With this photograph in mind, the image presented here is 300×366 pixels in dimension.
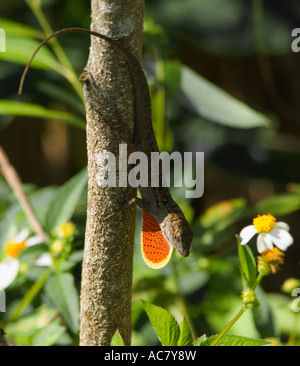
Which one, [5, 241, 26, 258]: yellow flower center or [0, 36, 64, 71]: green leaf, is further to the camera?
[0, 36, 64, 71]: green leaf

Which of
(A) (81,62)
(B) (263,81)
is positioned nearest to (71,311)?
(A) (81,62)

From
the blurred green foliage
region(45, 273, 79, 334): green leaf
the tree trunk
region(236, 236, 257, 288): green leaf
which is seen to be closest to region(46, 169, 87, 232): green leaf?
the blurred green foliage

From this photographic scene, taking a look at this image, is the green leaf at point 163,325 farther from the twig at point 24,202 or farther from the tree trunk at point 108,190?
the twig at point 24,202

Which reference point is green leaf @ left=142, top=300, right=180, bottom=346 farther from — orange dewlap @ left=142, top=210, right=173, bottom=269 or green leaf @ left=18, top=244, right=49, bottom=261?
green leaf @ left=18, top=244, right=49, bottom=261

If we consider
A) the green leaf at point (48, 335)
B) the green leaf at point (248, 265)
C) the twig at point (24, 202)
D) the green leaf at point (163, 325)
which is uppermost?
the twig at point (24, 202)

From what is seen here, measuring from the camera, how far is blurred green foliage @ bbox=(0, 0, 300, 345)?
1.11 meters

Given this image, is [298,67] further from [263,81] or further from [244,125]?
[244,125]

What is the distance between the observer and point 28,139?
3.07m

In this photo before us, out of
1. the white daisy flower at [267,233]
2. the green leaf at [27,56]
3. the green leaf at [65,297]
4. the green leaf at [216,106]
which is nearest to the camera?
the white daisy flower at [267,233]

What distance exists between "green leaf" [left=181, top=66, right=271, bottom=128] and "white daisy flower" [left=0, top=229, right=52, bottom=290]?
0.70 m

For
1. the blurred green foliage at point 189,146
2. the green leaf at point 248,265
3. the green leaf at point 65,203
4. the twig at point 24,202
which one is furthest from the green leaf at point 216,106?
the green leaf at point 248,265

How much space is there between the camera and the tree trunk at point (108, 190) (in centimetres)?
70

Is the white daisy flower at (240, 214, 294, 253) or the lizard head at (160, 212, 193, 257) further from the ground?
the lizard head at (160, 212, 193, 257)

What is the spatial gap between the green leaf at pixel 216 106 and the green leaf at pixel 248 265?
80 centimetres
